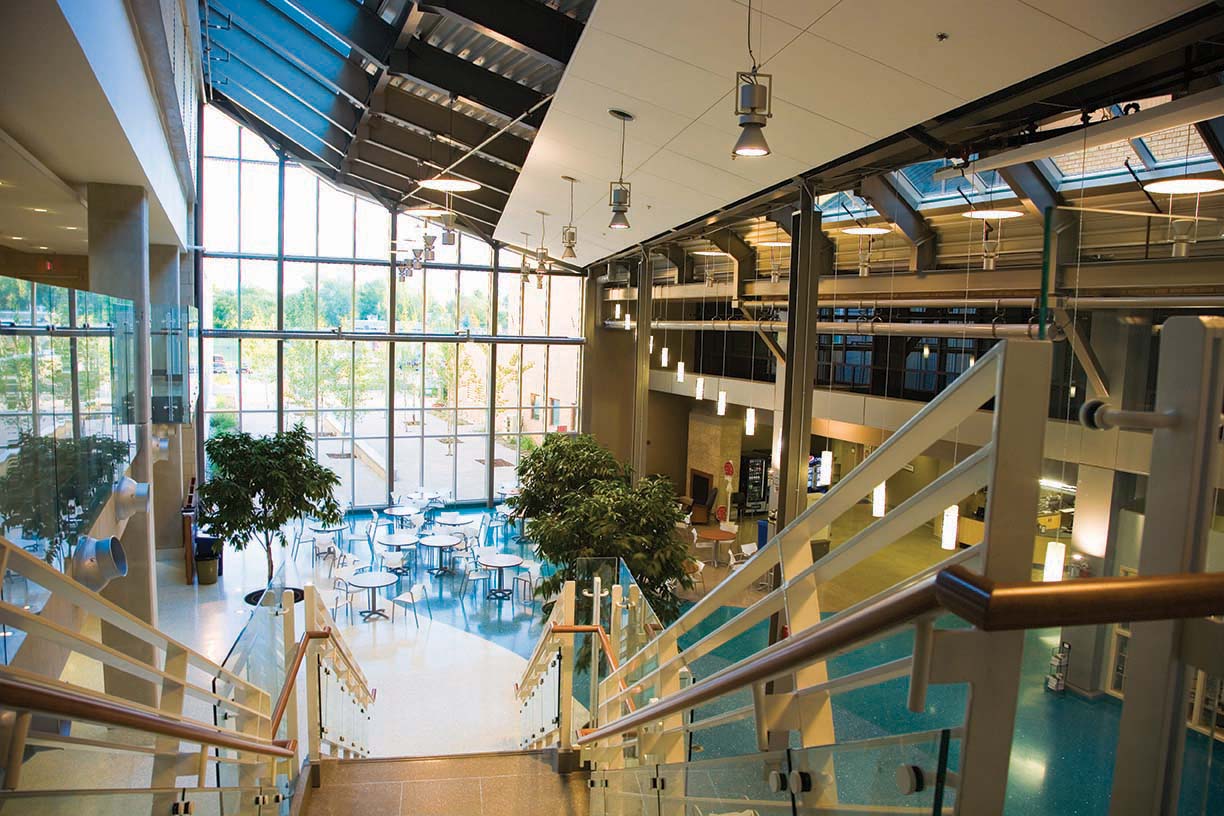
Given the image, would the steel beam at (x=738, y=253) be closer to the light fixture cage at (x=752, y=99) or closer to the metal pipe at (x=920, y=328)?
the metal pipe at (x=920, y=328)

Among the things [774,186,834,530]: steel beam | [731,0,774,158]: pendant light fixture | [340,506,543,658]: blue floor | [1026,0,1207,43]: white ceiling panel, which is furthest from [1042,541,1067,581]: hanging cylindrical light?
[340,506,543,658]: blue floor

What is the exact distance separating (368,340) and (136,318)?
1086cm

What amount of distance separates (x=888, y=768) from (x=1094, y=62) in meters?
4.52

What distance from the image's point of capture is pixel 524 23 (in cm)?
668

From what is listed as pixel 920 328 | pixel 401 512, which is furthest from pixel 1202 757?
pixel 401 512

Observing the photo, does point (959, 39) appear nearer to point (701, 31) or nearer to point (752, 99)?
point (752, 99)

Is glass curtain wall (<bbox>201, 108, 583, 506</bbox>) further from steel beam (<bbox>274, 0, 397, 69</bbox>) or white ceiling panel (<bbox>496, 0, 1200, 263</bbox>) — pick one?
white ceiling panel (<bbox>496, 0, 1200, 263</bbox>)

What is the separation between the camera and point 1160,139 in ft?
20.7

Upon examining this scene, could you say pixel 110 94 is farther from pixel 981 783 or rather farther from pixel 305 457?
pixel 305 457

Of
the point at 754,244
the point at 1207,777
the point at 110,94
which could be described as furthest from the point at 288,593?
the point at 754,244

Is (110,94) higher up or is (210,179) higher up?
(210,179)

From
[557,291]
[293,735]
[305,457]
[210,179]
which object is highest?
[210,179]

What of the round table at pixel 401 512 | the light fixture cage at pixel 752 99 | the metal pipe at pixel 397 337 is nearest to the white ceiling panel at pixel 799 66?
the light fixture cage at pixel 752 99

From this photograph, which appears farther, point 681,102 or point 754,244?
point 754,244
